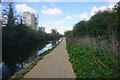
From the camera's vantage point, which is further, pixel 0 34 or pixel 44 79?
pixel 0 34

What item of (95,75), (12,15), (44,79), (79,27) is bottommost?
(44,79)

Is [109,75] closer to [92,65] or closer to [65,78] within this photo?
[92,65]

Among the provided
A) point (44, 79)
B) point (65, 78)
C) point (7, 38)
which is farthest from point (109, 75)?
point (7, 38)

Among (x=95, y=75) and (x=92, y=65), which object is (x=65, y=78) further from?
(x=95, y=75)

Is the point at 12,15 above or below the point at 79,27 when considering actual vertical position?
above

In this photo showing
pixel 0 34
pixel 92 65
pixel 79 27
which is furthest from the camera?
pixel 79 27

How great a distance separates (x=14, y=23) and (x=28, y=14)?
61258 millimetres

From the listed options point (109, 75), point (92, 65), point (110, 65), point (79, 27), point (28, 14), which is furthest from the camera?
point (28, 14)

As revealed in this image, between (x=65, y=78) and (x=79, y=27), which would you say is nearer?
(x=65, y=78)

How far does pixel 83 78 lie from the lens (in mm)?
6172

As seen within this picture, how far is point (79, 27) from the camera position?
37.5m

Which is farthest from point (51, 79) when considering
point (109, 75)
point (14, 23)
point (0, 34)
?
point (14, 23)

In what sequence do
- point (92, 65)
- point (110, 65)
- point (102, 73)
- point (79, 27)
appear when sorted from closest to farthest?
point (102, 73) < point (110, 65) < point (92, 65) < point (79, 27)

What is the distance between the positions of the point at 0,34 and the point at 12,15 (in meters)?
11.5
